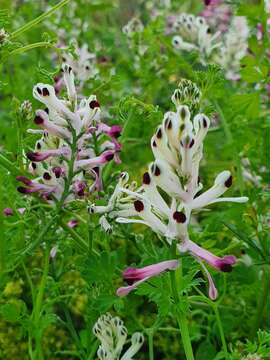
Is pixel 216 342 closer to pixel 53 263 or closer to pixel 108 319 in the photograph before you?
pixel 53 263

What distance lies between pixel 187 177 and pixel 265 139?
4.40ft

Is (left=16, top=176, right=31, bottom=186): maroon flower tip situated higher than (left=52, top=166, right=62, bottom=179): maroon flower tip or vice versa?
(left=52, top=166, right=62, bottom=179): maroon flower tip

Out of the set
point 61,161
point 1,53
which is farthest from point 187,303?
point 1,53

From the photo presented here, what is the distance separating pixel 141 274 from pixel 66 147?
1.69 feet

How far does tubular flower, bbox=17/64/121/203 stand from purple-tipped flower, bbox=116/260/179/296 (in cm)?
42

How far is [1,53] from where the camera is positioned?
6.49 feet

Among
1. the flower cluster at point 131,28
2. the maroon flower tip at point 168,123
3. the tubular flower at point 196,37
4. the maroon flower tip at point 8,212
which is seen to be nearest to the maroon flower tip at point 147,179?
the maroon flower tip at point 168,123

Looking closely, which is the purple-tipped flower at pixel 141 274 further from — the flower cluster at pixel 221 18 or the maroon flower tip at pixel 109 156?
the flower cluster at pixel 221 18

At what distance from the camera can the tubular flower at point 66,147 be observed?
184 cm

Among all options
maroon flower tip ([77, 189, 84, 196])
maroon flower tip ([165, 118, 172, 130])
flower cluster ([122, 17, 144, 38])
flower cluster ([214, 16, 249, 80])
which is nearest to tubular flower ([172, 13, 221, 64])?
flower cluster ([122, 17, 144, 38])

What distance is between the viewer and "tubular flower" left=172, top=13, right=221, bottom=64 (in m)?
3.10

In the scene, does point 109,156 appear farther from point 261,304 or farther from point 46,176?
point 261,304

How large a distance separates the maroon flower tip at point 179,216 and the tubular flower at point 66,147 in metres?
0.40

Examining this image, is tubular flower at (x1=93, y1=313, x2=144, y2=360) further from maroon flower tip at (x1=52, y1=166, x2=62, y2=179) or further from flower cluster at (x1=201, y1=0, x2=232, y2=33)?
flower cluster at (x1=201, y1=0, x2=232, y2=33)
